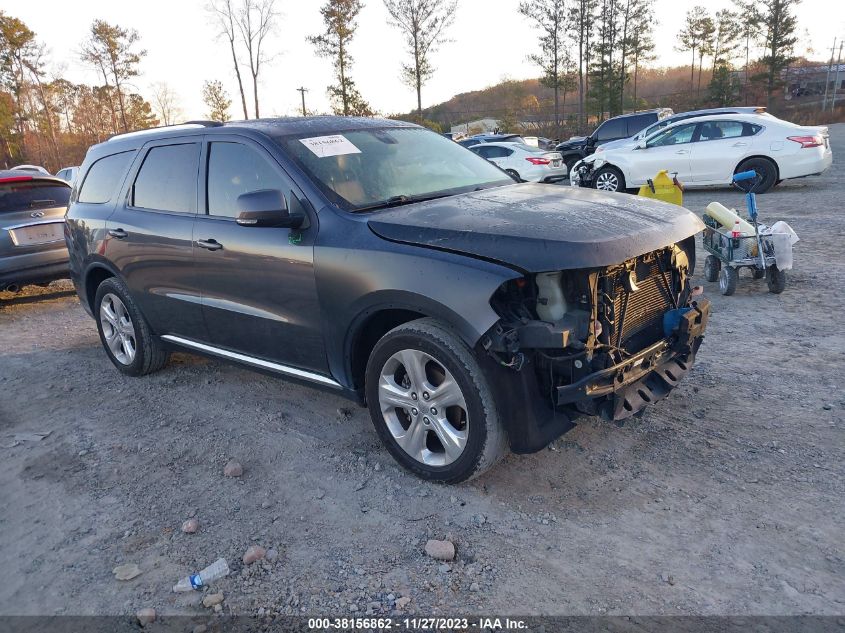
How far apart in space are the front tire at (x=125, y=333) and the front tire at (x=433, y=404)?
2.47m

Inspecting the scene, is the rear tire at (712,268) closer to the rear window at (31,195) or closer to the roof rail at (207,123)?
the roof rail at (207,123)

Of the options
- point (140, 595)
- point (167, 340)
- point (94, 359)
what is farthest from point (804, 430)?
point (94, 359)

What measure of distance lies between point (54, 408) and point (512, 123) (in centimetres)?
4241

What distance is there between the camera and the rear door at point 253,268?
A: 3.61m

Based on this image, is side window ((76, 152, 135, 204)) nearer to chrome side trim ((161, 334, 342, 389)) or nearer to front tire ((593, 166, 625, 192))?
chrome side trim ((161, 334, 342, 389))

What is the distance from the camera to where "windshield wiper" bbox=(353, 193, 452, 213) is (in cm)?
358

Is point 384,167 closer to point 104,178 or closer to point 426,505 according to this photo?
point 426,505

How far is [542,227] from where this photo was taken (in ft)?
9.81

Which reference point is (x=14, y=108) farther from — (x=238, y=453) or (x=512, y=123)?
(x=238, y=453)

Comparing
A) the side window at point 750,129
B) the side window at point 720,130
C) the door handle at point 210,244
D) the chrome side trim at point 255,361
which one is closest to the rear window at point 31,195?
the chrome side trim at point 255,361

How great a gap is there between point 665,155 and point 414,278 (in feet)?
40.4

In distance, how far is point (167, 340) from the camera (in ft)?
15.8

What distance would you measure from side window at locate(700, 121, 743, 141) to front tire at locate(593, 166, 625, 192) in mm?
1840

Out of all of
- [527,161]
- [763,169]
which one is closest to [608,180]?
[527,161]
